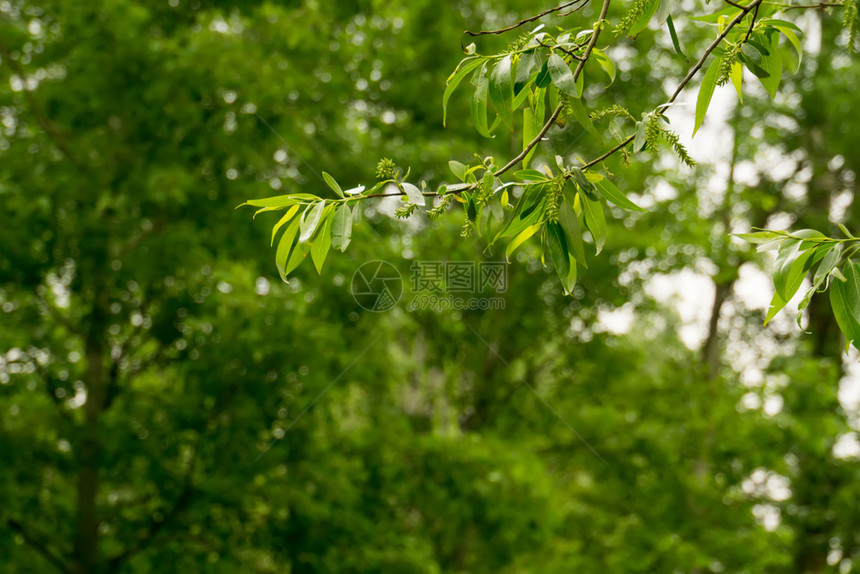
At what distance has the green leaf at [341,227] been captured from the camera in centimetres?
130

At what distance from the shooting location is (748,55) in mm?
1384

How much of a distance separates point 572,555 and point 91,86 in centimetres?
626

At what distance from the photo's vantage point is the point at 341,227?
4.39ft

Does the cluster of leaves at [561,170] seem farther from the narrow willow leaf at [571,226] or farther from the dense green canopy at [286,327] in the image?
the dense green canopy at [286,327]

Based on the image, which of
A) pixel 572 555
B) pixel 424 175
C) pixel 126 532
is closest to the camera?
pixel 126 532

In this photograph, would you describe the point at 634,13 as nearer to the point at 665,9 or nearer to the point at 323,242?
the point at 665,9

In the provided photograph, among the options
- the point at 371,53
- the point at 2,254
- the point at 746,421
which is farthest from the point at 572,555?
the point at 2,254

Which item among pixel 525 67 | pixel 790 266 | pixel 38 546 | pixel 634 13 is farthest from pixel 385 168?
pixel 38 546

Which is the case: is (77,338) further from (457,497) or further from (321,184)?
(457,497)

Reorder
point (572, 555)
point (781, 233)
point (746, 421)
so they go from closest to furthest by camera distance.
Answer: point (781, 233)
point (746, 421)
point (572, 555)

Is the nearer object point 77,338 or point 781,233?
point 781,233

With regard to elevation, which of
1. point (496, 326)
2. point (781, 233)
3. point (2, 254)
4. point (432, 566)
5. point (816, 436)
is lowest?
point (432, 566)

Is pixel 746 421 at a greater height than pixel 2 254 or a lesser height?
lesser

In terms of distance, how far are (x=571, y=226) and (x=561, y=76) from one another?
264mm
